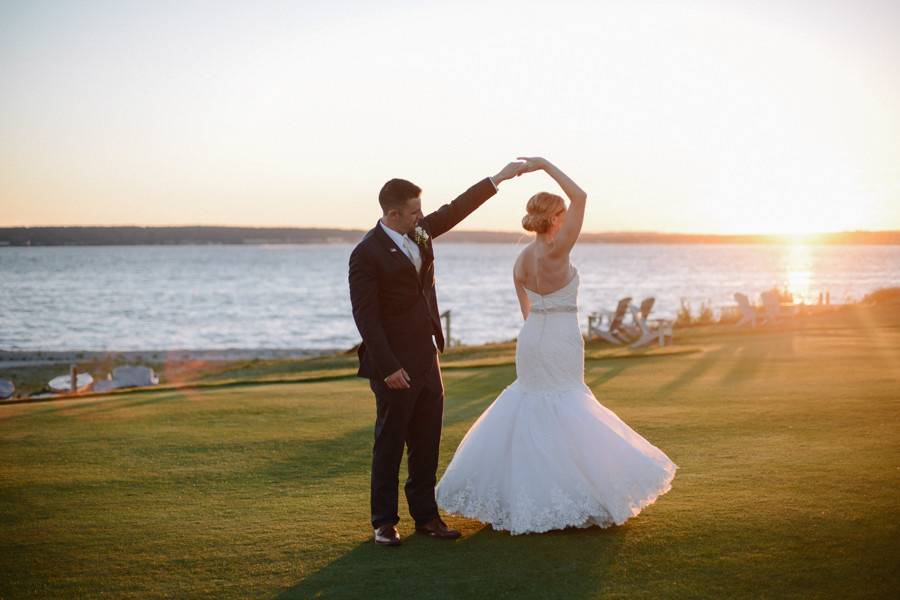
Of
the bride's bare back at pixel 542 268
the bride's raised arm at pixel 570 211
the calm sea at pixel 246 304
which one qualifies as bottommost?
the calm sea at pixel 246 304

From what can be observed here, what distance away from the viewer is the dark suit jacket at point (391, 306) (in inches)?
229

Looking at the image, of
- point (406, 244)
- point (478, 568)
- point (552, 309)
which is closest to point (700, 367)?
point (552, 309)

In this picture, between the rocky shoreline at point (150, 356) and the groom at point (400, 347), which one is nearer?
the groom at point (400, 347)

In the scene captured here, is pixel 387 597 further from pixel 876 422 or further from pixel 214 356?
pixel 214 356

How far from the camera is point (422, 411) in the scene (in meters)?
6.20

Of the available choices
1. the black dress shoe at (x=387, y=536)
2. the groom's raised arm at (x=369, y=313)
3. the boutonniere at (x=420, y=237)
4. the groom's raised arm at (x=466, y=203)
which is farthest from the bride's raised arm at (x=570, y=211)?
the black dress shoe at (x=387, y=536)

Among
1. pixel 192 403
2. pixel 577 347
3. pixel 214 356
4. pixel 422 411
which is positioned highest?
pixel 577 347

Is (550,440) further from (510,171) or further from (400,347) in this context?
(510,171)

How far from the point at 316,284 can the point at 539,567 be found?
10214 cm

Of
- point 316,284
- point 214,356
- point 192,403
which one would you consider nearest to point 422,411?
point 192,403

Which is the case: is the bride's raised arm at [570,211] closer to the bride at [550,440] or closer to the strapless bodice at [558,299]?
the bride at [550,440]

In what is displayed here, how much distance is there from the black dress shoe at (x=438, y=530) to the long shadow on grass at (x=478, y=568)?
0.07m

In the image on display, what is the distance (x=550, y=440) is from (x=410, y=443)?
1013 mm

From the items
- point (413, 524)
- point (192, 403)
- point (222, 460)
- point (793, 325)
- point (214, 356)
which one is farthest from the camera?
point (214, 356)
